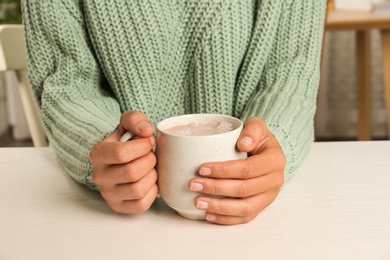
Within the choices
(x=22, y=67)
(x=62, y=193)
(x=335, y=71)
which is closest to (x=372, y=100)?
(x=335, y=71)

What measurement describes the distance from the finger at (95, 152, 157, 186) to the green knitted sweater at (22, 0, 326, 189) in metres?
0.23

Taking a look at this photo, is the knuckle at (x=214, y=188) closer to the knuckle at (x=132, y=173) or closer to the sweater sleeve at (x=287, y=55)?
the knuckle at (x=132, y=173)

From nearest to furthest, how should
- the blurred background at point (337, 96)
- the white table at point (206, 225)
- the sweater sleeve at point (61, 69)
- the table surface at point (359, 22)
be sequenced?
the white table at point (206, 225)
the sweater sleeve at point (61, 69)
the table surface at point (359, 22)
the blurred background at point (337, 96)

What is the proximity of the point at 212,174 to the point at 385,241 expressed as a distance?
179 mm

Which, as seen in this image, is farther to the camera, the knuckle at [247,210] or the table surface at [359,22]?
the table surface at [359,22]

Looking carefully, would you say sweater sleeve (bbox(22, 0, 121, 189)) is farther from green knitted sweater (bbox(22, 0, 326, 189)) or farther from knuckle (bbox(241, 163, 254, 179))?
knuckle (bbox(241, 163, 254, 179))

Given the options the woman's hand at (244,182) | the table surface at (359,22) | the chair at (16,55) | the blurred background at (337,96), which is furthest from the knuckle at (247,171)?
the blurred background at (337,96)

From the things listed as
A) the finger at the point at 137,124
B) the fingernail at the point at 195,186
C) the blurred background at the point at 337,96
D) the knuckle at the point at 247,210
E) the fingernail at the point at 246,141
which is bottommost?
the blurred background at the point at 337,96

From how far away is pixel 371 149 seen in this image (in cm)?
83

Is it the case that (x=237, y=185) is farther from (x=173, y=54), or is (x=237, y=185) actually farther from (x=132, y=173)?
(x=173, y=54)

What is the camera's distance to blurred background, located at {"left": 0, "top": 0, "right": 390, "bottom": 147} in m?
3.04

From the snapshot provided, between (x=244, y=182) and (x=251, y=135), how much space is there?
0.05 metres

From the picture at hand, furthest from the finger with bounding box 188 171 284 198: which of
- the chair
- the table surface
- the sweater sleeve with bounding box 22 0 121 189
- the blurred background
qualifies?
the blurred background

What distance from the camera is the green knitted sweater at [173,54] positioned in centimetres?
88
